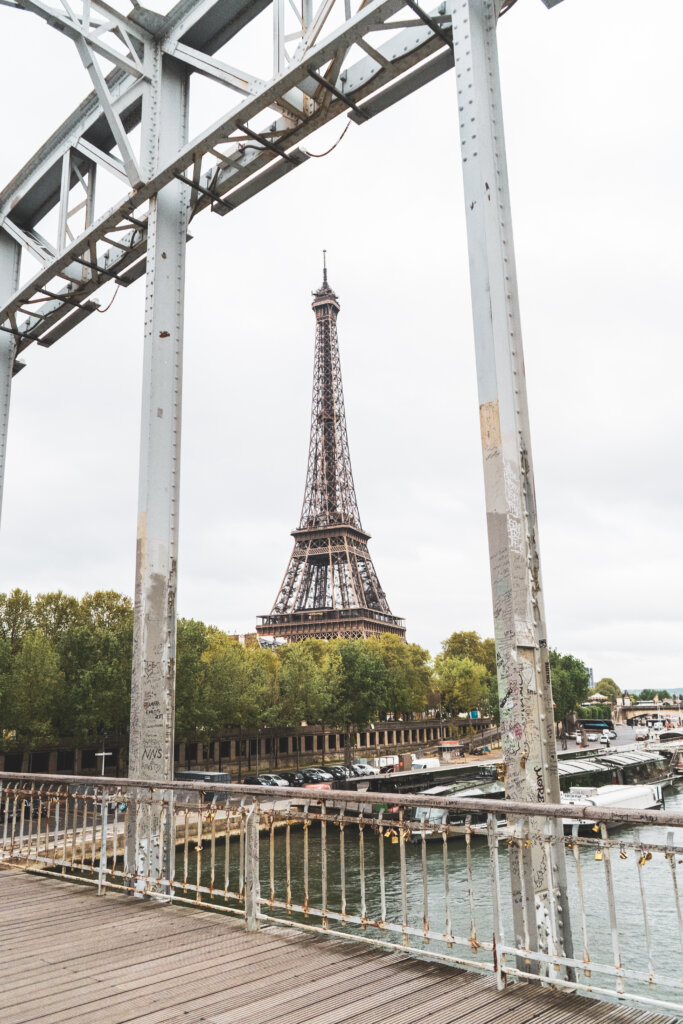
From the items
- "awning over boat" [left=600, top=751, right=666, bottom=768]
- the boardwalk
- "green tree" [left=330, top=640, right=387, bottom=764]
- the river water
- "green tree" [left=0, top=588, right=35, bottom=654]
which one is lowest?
the river water

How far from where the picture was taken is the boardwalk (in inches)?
146

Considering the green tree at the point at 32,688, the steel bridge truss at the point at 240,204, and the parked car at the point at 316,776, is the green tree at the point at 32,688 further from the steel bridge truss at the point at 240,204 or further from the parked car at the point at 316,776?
the steel bridge truss at the point at 240,204

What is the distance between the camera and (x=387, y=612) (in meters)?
79.9

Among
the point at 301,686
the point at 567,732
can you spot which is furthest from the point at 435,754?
the point at 567,732

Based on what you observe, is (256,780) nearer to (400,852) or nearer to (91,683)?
(91,683)

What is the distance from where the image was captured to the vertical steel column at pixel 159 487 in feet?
22.0

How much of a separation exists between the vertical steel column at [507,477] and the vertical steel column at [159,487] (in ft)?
10.7


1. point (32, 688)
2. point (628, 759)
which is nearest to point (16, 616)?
point (32, 688)

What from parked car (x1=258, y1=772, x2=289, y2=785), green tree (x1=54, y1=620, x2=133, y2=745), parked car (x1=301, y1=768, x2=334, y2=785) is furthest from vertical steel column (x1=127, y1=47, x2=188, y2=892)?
parked car (x1=301, y1=768, x2=334, y2=785)

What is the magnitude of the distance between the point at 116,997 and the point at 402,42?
7.24 meters

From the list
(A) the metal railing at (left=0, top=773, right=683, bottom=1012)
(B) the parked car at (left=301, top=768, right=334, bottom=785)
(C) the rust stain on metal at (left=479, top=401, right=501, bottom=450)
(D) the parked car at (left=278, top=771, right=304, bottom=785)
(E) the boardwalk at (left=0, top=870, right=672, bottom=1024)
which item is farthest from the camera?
(B) the parked car at (left=301, top=768, right=334, bottom=785)

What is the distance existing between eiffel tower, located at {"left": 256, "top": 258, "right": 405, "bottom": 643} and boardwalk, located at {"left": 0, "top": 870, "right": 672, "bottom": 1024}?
66651mm

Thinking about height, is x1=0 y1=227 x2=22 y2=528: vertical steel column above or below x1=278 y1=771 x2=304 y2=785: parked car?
above

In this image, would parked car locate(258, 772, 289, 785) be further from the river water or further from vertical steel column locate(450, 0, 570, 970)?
vertical steel column locate(450, 0, 570, 970)
